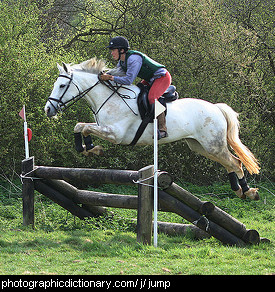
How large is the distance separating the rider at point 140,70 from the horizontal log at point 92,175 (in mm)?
685

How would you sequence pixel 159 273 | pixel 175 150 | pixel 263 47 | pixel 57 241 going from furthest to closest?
1. pixel 263 47
2. pixel 175 150
3. pixel 57 241
4. pixel 159 273

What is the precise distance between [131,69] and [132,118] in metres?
0.65

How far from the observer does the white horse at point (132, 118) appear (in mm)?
6305

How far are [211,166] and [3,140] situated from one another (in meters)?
4.97

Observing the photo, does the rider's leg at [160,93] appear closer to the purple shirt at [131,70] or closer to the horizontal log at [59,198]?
the purple shirt at [131,70]

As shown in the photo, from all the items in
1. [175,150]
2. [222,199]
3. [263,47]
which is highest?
[263,47]

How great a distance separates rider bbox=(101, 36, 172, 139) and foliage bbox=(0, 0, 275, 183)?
4.63m

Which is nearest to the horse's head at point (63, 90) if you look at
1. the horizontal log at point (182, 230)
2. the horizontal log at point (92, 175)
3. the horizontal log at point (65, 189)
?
the horizontal log at point (92, 175)

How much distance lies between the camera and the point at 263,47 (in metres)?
13.9

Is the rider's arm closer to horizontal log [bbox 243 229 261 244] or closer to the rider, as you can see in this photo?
the rider

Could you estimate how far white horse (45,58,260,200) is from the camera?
6.30 meters

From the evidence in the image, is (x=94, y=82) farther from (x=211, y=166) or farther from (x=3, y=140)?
(x=211, y=166)

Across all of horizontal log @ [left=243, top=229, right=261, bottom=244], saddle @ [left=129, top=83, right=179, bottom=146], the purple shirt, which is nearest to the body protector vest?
the purple shirt
